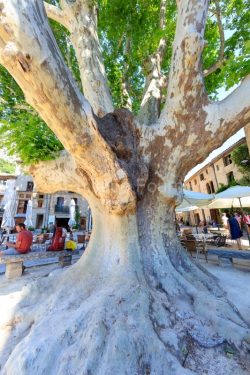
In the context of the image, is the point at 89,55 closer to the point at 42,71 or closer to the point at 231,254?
the point at 42,71

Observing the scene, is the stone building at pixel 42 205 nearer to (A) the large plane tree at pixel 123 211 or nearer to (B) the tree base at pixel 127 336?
(A) the large plane tree at pixel 123 211

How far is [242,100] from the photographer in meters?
3.22

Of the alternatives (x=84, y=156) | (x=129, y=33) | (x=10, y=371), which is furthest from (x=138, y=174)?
(x=129, y=33)

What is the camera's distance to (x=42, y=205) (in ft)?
92.9

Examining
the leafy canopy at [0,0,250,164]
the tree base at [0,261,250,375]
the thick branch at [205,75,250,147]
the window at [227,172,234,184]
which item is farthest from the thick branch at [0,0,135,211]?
the window at [227,172,234,184]

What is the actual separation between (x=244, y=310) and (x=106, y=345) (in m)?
2.54

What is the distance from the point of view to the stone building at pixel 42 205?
90.5 feet

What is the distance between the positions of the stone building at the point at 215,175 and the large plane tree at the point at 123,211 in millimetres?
14581

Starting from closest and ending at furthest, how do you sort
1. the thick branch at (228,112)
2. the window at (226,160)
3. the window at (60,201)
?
1. the thick branch at (228,112)
2. the window at (226,160)
3. the window at (60,201)

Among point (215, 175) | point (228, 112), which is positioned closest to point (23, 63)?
point (228, 112)

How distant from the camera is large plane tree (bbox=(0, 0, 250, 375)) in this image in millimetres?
1890

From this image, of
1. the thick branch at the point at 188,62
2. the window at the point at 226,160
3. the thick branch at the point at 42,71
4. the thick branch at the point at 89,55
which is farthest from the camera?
the window at the point at 226,160

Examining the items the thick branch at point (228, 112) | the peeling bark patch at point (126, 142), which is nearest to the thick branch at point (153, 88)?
the peeling bark patch at point (126, 142)

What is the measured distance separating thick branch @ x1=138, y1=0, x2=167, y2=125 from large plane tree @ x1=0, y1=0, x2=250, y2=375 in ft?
0.14
